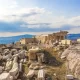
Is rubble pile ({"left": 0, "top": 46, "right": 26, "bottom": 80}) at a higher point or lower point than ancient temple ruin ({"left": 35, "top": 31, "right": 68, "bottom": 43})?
lower

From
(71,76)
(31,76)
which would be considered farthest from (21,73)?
(71,76)

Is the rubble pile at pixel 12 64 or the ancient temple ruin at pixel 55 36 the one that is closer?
the rubble pile at pixel 12 64

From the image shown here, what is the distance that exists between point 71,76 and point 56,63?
14.2ft

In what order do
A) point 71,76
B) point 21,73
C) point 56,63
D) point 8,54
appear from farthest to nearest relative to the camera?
point 8,54 < point 56,63 < point 21,73 < point 71,76

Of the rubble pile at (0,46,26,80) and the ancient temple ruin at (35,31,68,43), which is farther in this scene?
the ancient temple ruin at (35,31,68,43)

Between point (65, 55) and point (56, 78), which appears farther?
point (65, 55)

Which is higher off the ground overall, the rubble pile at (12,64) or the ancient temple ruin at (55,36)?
the ancient temple ruin at (55,36)

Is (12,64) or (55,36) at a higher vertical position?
(55,36)

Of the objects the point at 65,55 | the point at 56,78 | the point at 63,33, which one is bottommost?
the point at 56,78

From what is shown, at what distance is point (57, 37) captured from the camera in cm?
3525

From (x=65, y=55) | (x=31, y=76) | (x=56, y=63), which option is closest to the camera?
(x=31, y=76)

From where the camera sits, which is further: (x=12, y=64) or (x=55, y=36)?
(x=55, y=36)

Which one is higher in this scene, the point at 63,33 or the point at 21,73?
the point at 63,33

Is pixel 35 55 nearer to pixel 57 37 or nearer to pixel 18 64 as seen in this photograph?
pixel 18 64
